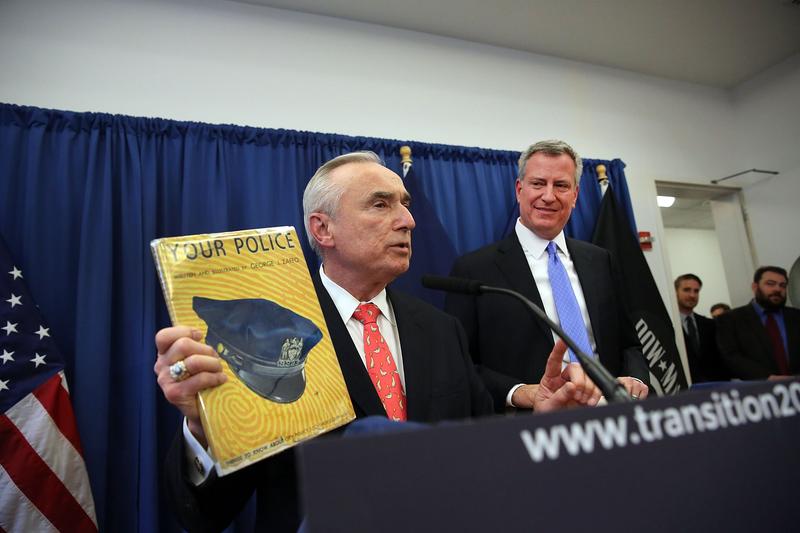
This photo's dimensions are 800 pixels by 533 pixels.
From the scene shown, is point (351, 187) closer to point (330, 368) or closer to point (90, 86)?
point (330, 368)

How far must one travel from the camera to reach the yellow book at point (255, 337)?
0.85 meters

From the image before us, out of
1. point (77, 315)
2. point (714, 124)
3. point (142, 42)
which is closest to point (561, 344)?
point (77, 315)

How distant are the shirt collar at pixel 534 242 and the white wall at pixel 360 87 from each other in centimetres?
126

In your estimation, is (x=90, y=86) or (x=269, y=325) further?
(x=90, y=86)

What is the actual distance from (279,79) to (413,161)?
93 centimetres

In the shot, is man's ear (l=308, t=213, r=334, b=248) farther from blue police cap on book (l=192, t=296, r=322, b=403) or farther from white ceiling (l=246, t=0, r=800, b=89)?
white ceiling (l=246, t=0, r=800, b=89)

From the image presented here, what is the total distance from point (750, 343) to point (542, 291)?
8.78ft

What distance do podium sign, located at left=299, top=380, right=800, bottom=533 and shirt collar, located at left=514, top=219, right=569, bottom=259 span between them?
1813 mm

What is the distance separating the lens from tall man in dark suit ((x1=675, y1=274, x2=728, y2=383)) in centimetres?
406

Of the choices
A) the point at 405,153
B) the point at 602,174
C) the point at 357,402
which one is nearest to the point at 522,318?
the point at 357,402

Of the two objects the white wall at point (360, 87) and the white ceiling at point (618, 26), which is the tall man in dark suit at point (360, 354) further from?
the white ceiling at point (618, 26)

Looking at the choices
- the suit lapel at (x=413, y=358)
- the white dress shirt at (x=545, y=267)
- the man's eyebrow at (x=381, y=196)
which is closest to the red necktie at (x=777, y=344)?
the white dress shirt at (x=545, y=267)

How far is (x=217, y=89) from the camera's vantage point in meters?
2.88

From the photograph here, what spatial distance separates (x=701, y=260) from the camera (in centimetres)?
911
